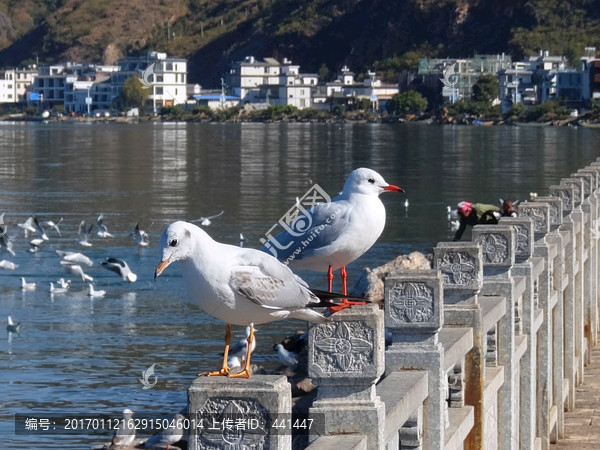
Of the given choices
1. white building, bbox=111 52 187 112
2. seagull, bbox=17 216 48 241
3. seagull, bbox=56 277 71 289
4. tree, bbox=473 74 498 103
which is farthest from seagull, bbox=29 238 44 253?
white building, bbox=111 52 187 112

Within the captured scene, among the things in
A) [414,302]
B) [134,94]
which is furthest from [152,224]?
[134,94]

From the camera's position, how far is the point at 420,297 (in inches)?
232

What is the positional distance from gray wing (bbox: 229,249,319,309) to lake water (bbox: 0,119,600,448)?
7.18 metres

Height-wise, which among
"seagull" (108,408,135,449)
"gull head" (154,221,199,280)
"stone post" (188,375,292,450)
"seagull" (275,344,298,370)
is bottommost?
"seagull" (108,408,135,449)

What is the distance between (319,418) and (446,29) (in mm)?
184827

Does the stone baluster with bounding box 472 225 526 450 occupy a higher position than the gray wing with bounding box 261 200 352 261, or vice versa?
the gray wing with bounding box 261 200 352 261

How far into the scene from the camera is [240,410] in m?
4.27

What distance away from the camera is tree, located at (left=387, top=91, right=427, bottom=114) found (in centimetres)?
15662

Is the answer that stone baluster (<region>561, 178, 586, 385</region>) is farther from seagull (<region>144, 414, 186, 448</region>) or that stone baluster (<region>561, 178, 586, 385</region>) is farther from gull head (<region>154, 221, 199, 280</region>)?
gull head (<region>154, 221, 199, 280</region>)

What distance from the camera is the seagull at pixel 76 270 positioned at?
2158 centimetres

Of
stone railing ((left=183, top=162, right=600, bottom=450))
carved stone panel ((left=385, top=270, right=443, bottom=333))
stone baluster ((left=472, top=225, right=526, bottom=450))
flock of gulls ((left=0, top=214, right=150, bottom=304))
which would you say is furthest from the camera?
flock of gulls ((left=0, top=214, right=150, bottom=304))

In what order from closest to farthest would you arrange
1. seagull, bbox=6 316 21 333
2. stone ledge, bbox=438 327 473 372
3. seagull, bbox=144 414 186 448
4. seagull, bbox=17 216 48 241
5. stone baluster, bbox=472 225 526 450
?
stone ledge, bbox=438 327 473 372 → stone baluster, bbox=472 225 526 450 → seagull, bbox=144 414 186 448 → seagull, bbox=6 316 21 333 → seagull, bbox=17 216 48 241

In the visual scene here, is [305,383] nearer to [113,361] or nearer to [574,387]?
[574,387]

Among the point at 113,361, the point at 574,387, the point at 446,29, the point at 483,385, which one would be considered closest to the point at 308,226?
the point at 483,385
